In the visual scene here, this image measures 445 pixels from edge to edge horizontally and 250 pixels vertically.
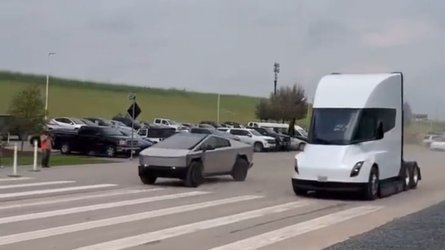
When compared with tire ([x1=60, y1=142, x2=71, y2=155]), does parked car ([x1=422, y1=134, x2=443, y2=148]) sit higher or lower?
higher

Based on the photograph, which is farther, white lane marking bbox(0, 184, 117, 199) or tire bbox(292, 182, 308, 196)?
tire bbox(292, 182, 308, 196)

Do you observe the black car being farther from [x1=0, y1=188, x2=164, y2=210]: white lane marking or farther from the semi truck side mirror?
[x1=0, y1=188, x2=164, y2=210]: white lane marking

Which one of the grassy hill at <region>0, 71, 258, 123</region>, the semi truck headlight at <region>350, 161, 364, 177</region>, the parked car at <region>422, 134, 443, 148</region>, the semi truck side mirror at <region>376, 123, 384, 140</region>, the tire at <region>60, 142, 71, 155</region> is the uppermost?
the grassy hill at <region>0, 71, 258, 123</region>

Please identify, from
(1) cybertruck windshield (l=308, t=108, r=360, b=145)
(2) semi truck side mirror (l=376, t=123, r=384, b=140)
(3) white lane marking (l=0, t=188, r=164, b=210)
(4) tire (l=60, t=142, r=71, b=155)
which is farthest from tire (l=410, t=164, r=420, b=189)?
(4) tire (l=60, t=142, r=71, b=155)

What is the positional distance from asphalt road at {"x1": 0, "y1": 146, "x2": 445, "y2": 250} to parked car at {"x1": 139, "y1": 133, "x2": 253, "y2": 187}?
45cm

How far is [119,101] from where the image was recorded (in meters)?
116

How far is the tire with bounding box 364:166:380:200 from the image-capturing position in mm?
20672

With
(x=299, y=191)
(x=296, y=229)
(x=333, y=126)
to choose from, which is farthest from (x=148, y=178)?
(x=296, y=229)

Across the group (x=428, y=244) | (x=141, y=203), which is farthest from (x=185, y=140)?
(x=428, y=244)

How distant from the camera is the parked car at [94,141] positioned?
40.4 meters

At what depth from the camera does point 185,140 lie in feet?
80.2

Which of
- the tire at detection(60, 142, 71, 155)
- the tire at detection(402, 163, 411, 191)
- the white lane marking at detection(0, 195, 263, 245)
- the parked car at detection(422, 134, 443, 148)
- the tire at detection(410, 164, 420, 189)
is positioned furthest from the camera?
the tire at detection(60, 142, 71, 155)

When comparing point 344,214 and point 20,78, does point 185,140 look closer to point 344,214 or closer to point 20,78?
point 344,214

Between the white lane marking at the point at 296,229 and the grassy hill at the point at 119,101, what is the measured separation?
76325 millimetres
